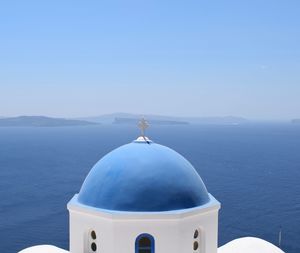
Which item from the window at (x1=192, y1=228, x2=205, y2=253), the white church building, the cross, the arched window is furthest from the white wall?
the cross

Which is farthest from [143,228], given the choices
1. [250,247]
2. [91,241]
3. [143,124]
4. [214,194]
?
[214,194]

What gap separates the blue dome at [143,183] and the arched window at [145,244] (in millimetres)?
602

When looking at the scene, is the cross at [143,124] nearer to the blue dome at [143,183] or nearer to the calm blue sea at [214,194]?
the blue dome at [143,183]

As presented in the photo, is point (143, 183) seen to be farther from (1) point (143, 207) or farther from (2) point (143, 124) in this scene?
(2) point (143, 124)

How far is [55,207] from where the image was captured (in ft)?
180

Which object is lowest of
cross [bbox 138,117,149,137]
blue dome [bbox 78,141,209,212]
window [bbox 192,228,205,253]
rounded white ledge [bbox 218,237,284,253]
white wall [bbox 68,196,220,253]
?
rounded white ledge [bbox 218,237,284,253]

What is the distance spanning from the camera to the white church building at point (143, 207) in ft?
30.3

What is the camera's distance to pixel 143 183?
944cm

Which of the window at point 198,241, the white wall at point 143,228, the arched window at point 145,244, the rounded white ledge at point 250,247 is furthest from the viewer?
the rounded white ledge at point 250,247

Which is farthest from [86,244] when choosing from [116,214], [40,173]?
[40,173]

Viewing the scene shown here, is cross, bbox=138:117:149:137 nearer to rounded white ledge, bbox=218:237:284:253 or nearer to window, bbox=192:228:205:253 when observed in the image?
window, bbox=192:228:205:253

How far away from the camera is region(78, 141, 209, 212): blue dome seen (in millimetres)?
9391

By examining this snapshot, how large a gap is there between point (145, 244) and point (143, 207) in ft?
2.76

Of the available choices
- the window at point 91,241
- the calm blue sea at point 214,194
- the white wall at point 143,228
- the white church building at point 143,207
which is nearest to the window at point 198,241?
the white church building at point 143,207
